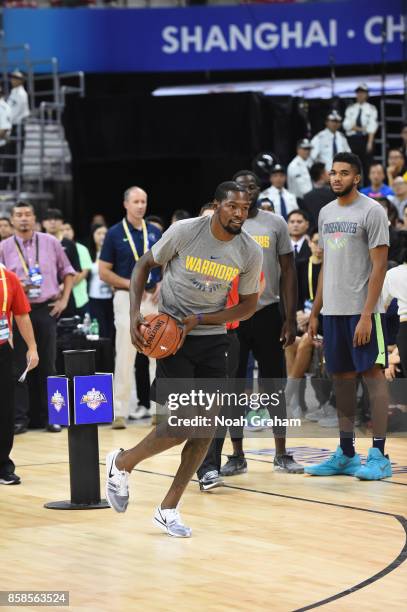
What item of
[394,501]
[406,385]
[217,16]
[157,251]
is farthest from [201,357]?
[217,16]

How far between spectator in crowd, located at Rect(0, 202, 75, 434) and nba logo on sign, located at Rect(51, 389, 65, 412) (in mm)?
3791

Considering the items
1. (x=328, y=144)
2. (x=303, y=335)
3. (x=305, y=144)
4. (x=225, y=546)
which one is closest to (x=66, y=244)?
(x=303, y=335)

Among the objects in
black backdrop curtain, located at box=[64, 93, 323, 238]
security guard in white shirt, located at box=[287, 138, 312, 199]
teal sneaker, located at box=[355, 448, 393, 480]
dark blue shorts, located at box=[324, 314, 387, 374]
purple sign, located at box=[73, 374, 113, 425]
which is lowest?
teal sneaker, located at box=[355, 448, 393, 480]

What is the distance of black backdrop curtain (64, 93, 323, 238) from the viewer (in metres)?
18.1

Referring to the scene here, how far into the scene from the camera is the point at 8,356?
28.4ft

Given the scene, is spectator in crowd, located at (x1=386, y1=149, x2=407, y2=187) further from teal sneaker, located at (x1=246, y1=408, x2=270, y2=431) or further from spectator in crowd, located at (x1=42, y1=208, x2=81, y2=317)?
teal sneaker, located at (x1=246, y1=408, x2=270, y2=431)

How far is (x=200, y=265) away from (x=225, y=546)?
61.3 inches

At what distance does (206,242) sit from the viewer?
6.81 meters

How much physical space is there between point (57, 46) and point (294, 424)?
12207 mm

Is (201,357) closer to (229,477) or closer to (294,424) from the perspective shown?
(229,477)

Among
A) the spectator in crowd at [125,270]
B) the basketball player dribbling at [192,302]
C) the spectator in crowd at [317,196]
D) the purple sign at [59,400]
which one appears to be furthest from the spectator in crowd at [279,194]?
the basketball player dribbling at [192,302]

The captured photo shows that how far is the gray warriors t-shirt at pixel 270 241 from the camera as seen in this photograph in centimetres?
885

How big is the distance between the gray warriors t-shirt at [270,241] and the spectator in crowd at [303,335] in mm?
2978

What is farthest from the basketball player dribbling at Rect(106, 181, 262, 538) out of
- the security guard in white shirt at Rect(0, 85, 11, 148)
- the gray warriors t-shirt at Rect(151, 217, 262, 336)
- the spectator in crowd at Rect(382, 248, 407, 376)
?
the security guard in white shirt at Rect(0, 85, 11, 148)
